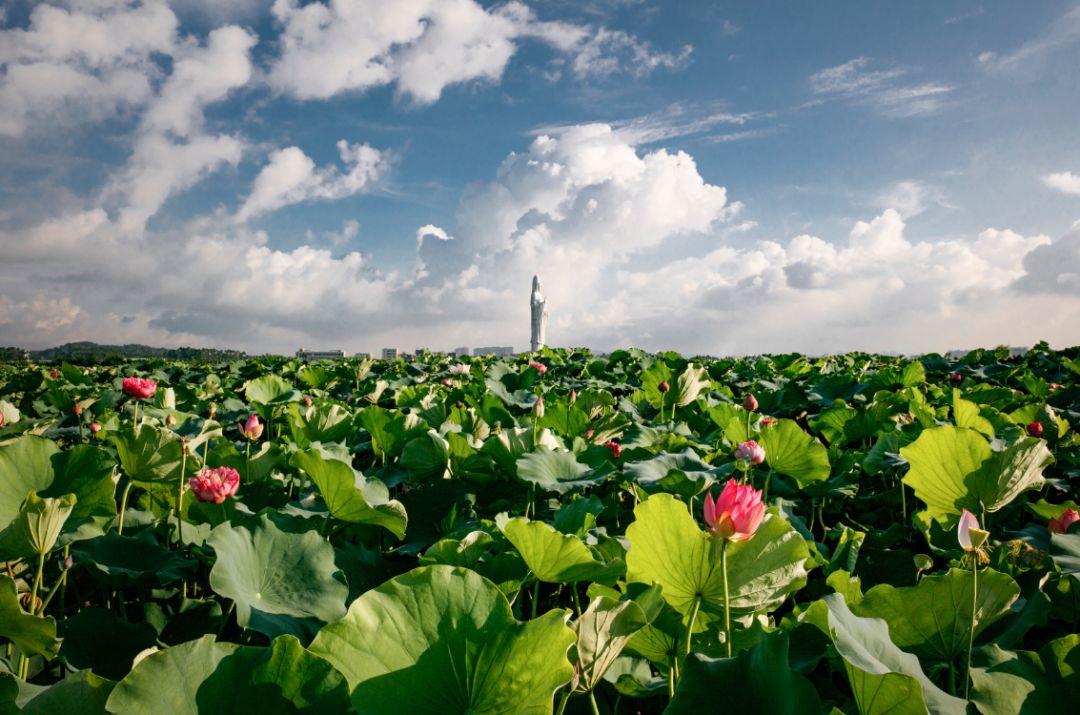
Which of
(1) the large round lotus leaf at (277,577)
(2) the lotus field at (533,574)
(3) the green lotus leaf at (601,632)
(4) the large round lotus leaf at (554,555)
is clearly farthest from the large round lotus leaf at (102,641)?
(3) the green lotus leaf at (601,632)

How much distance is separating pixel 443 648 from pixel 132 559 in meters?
1.05

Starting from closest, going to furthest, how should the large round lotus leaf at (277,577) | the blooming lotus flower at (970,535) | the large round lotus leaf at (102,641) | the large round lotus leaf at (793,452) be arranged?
the blooming lotus flower at (970,535), the large round lotus leaf at (277,577), the large round lotus leaf at (102,641), the large round lotus leaf at (793,452)

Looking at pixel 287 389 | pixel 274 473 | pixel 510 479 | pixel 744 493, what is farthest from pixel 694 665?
pixel 287 389

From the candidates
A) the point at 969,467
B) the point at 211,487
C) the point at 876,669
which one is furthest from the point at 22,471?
the point at 969,467

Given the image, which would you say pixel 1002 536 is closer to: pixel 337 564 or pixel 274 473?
pixel 337 564

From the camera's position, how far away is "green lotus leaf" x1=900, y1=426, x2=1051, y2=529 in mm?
1418

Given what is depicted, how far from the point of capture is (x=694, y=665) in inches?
27.4

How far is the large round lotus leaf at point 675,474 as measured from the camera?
1560mm

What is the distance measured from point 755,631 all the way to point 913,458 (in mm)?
839

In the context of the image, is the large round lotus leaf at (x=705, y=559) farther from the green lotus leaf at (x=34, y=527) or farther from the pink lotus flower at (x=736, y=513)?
the green lotus leaf at (x=34, y=527)

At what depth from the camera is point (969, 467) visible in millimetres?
1494

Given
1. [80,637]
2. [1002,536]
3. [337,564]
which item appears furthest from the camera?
[1002,536]

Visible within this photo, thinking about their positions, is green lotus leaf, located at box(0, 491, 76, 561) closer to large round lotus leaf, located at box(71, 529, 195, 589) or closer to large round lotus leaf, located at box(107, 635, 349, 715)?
large round lotus leaf, located at box(71, 529, 195, 589)

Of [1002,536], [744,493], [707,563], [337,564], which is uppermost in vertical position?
[744,493]
